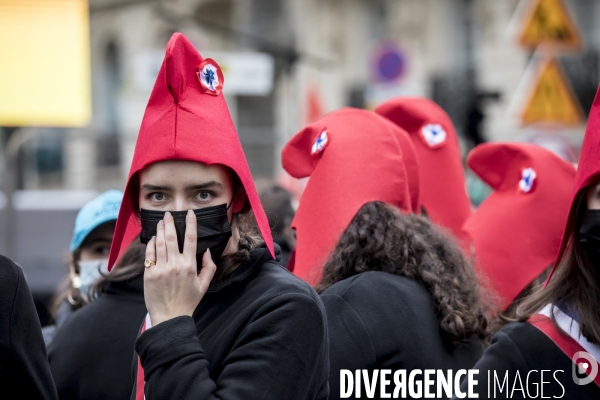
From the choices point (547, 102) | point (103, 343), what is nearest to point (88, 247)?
point (103, 343)

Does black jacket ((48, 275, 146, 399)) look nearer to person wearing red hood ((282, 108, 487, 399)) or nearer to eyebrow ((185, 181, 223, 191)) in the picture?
person wearing red hood ((282, 108, 487, 399))

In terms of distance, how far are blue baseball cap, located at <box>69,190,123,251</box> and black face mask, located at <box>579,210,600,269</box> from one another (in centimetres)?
242

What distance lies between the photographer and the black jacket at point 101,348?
3475 millimetres

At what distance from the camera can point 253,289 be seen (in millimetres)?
2562

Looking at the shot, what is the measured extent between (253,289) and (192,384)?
1.14ft

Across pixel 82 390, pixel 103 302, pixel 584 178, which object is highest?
pixel 584 178

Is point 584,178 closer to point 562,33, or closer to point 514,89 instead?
point 562,33

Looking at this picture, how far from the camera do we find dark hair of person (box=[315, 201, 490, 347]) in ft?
10.6

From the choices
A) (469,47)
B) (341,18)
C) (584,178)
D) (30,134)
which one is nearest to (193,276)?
(584,178)

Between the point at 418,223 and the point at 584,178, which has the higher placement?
the point at 584,178

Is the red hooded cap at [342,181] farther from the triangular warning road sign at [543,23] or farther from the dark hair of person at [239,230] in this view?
the triangular warning road sign at [543,23]

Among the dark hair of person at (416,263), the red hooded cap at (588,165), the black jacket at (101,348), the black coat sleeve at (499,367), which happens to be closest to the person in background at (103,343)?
the black jacket at (101,348)

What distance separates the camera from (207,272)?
2553 millimetres

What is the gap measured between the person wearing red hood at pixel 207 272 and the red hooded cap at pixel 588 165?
830 mm
